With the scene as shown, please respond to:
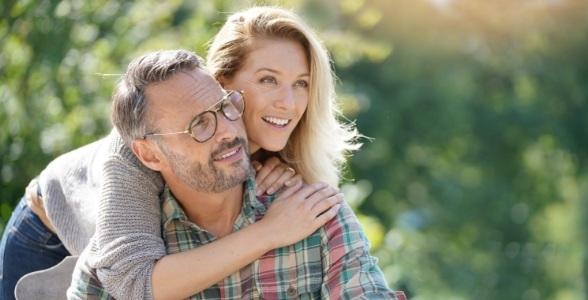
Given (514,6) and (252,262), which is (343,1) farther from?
(514,6)

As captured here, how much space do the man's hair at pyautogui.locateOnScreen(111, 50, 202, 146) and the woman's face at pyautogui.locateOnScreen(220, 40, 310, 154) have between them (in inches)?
13.4

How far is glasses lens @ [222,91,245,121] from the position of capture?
122 inches

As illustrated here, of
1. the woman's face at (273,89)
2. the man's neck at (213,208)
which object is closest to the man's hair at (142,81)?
the man's neck at (213,208)

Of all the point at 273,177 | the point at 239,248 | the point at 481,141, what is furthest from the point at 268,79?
the point at 481,141

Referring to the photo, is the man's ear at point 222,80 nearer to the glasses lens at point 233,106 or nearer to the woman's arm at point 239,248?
the glasses lens at point 233,106

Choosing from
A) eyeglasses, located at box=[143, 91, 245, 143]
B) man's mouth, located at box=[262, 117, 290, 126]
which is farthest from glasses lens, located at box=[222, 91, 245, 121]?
man's mouth, located at box=[262, 117, 290, 126]

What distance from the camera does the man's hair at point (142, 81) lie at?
10.2 feet

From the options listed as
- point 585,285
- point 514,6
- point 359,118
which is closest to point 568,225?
point 585,285

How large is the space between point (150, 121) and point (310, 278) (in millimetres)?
580

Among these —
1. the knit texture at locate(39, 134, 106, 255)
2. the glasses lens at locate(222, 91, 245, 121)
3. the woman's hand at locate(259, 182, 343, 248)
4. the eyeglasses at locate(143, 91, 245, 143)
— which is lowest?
the knit texture at locate(39, 134, 106, 255)

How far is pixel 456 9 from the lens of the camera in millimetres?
13484

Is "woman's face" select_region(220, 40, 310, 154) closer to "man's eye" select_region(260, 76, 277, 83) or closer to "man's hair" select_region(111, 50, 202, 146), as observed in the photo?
"man's eye" select_region(260, 76, 277, 83)

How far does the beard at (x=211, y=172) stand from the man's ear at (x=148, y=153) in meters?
0.03

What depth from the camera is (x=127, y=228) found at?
307 cm
